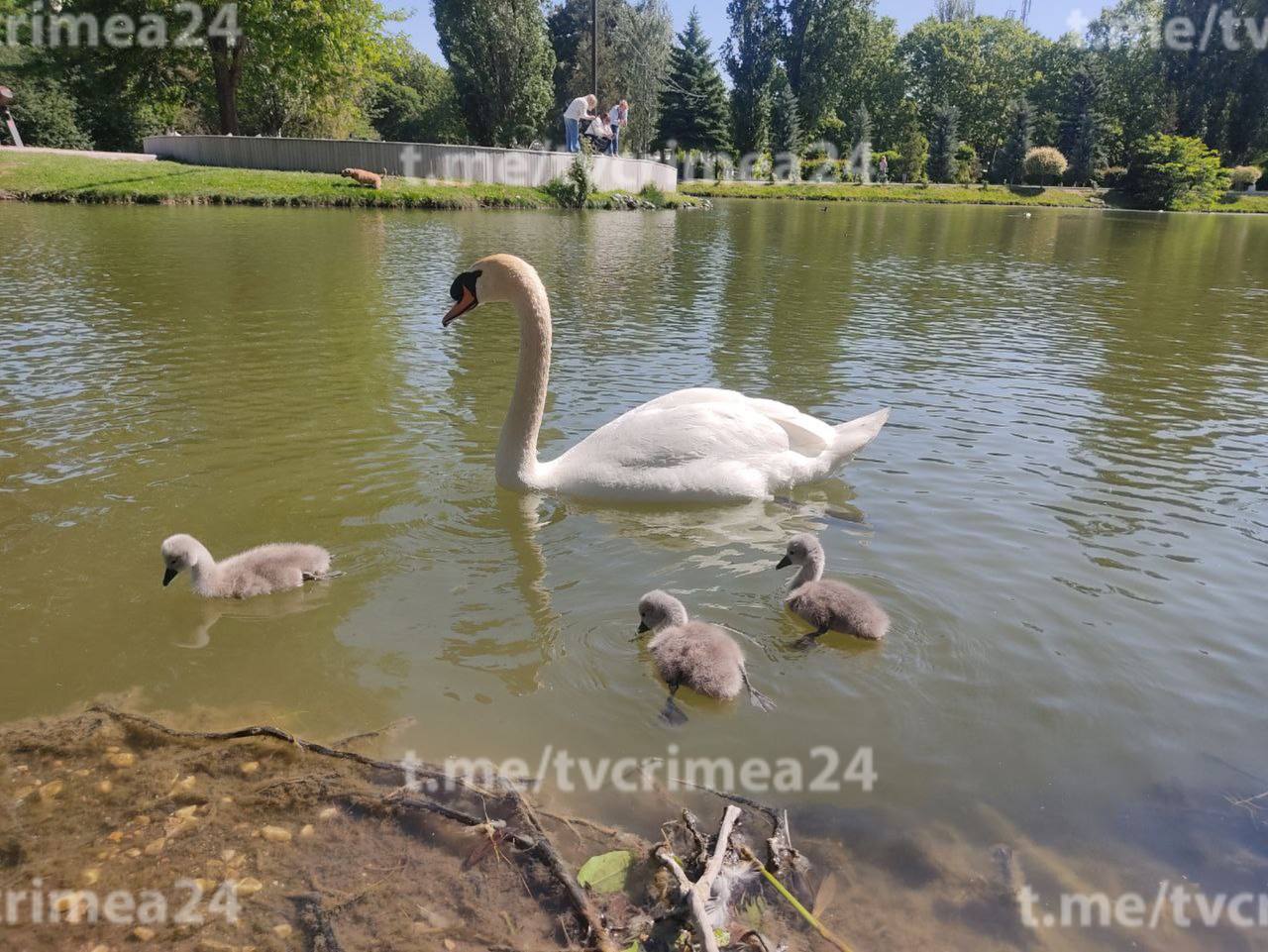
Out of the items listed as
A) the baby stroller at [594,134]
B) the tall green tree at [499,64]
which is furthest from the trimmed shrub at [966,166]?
the baby stroller at [594,134]

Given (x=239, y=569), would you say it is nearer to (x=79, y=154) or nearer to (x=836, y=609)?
(x=836, y=609)

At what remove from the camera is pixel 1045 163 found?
225ft

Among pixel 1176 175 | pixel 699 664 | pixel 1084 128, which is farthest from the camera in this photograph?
pixel 1084 128

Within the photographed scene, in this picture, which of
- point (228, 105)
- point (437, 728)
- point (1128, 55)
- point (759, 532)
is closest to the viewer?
point (437, 728)

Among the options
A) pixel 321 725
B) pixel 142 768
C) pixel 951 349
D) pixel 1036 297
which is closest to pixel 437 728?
pixel 321 725

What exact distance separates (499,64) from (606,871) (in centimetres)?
5856

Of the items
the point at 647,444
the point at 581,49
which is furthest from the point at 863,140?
the point at 647,444

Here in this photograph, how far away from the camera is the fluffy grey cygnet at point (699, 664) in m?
3.72

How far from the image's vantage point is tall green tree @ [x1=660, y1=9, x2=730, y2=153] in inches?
2586

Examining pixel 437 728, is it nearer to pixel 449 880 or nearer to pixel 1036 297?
pixel 449 880

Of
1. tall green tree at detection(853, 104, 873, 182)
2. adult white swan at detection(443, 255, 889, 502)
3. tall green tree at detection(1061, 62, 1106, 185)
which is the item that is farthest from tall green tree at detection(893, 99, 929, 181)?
adult white swan at detection(443, 255, 889, 502)

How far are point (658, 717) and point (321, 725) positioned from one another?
1385 millimetres

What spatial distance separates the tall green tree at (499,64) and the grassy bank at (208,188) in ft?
74.1

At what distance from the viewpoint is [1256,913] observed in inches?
110
